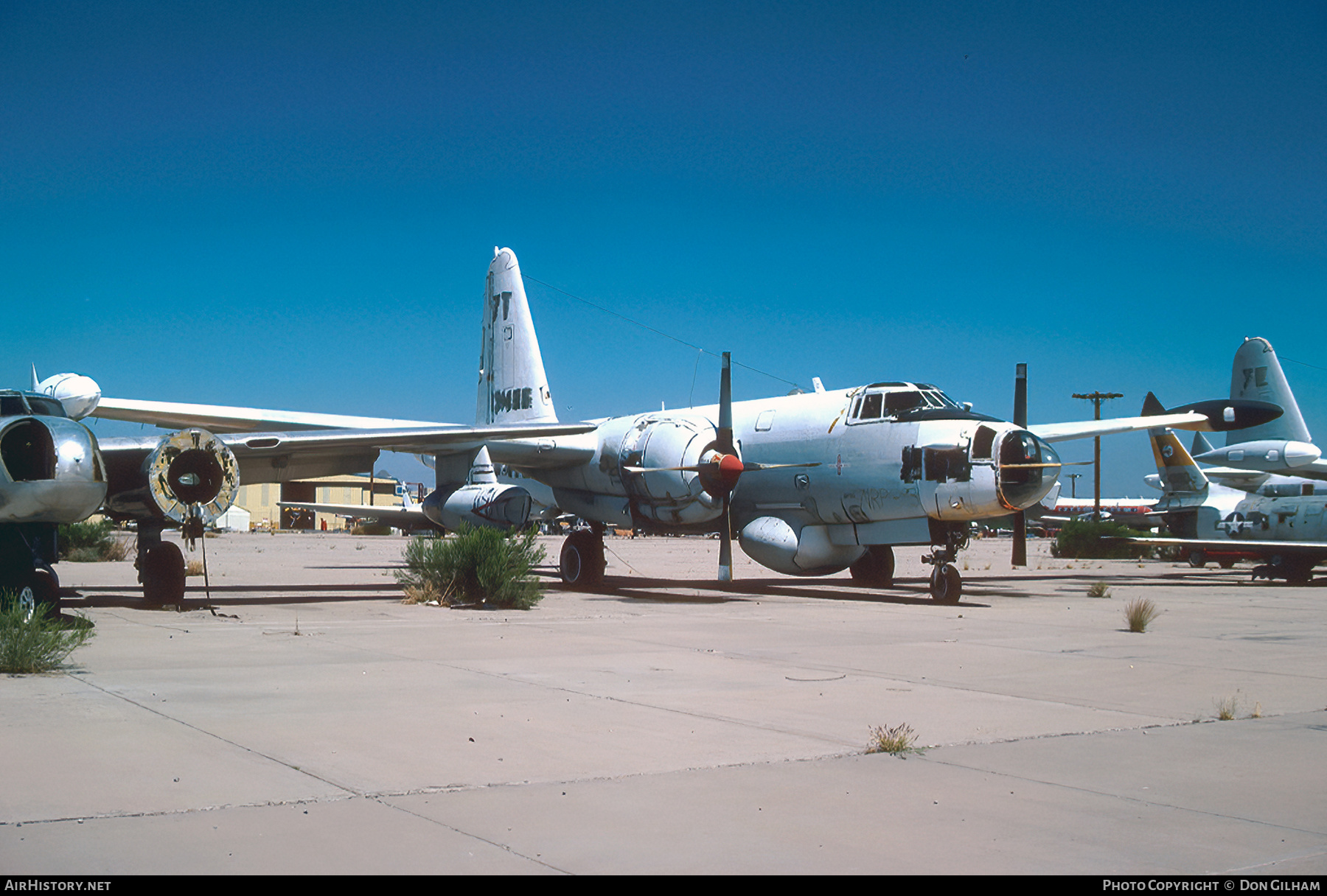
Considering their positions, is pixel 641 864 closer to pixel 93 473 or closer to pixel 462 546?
pixel 93 473

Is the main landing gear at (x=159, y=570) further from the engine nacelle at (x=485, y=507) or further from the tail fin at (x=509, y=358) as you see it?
the tail fin at (x=509, y=358)

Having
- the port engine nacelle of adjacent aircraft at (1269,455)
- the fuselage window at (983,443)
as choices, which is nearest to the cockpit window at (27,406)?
the fuselage window at (983,443)

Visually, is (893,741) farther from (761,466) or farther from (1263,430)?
(1263,430)

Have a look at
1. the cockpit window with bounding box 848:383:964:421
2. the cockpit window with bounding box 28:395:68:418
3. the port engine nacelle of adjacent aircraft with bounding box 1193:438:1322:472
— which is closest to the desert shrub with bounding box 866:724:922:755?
the cockpit window with bounding box 28:395:68:418

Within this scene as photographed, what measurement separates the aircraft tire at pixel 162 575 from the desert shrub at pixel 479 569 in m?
3.59

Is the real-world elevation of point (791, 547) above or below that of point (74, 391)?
below

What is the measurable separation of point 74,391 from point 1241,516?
27872mm

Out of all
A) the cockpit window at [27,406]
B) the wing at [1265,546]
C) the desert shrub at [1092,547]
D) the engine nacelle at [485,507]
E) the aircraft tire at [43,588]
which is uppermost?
the cockpit window at [27,406]

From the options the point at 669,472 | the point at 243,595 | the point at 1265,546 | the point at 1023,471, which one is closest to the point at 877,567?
the point at 669,472

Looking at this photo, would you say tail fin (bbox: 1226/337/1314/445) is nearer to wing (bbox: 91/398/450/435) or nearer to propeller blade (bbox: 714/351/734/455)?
propeller blade (bbox: 714/351/734/455)

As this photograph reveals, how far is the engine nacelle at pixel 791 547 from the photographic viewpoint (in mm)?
20406

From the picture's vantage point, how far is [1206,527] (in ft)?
105

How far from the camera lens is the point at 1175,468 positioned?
34.2 metres

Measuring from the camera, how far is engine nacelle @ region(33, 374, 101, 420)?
15.2m
